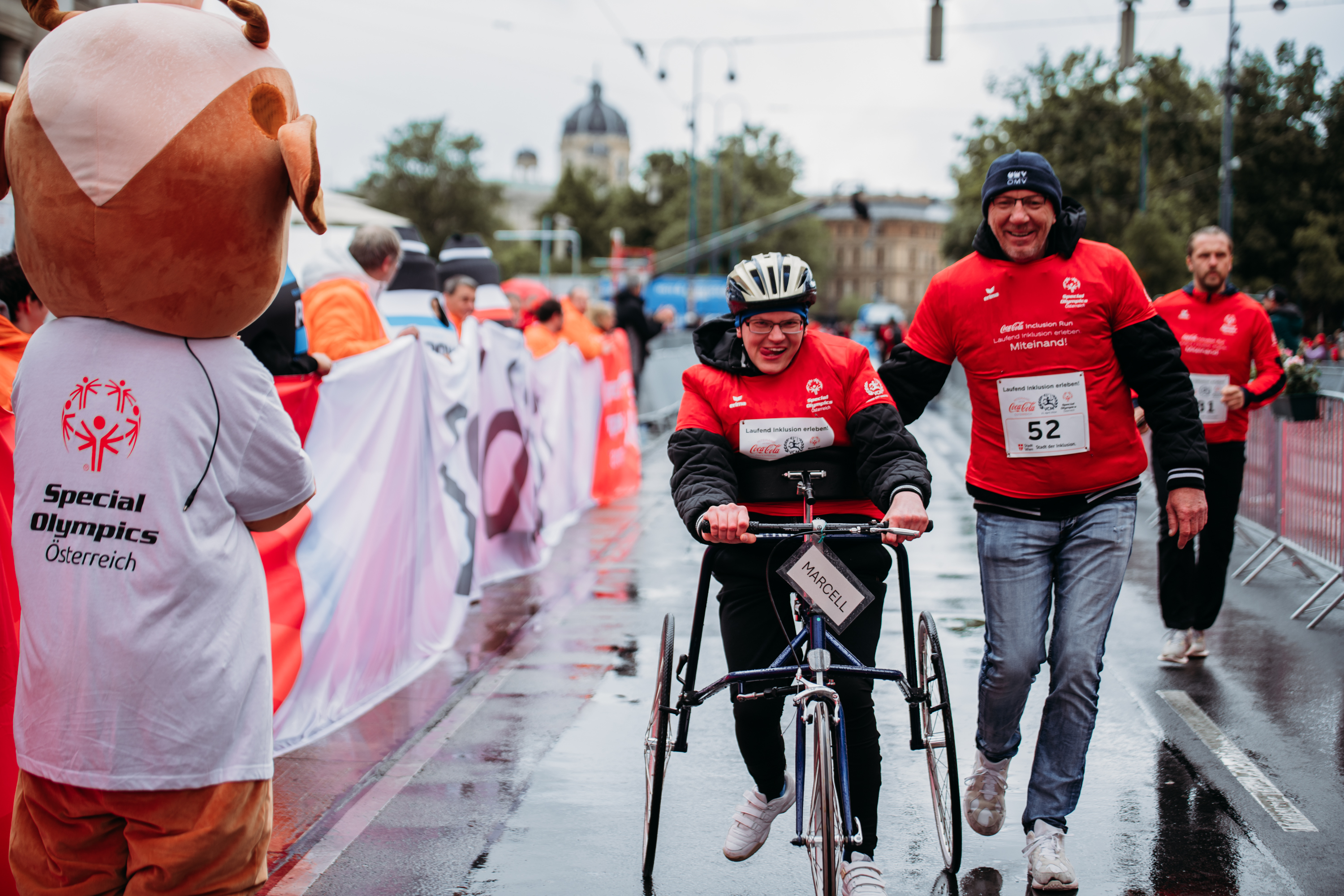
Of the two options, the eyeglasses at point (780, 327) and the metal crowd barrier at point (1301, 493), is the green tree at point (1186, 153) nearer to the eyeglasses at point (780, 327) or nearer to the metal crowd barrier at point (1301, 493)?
the metal crowd barrier at point (1301, 493)

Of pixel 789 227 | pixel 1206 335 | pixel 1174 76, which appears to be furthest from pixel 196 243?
pixel 789 227

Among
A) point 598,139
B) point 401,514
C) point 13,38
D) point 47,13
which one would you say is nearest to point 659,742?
point 47,13

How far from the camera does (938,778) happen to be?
4.16 meters

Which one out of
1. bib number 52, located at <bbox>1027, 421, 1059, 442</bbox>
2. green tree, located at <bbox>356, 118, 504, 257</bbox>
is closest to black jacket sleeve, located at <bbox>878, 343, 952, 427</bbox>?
bib number 52, located at <bbox>1027, 421, 1059, 442</bbox>

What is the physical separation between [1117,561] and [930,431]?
17607 mm

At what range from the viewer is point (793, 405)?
390cm

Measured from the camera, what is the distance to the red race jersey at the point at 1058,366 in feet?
13.4

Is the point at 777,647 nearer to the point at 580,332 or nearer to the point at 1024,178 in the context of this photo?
the point at 1024,178

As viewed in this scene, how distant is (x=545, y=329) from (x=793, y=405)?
7709 millimetres

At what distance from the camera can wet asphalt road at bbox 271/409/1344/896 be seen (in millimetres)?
4148

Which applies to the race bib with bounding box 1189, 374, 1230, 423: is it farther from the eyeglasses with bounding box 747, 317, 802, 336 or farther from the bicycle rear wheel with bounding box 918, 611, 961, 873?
the eyeglasses with bounding box 747, 317, 802, 336

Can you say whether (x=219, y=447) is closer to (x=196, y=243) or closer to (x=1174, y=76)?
(x=196, y=243)

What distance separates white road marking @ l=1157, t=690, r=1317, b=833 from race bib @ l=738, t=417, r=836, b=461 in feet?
7.15

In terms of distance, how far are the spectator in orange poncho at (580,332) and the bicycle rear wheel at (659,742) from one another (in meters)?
7.78
